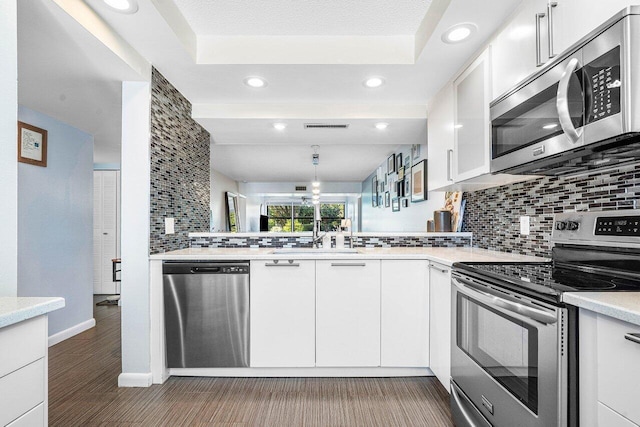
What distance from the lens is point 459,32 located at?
5.81 ft

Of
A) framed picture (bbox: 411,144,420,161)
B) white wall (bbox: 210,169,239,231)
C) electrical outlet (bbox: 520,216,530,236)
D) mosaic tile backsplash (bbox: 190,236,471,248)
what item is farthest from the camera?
white wall (bbox: 210,169,239,231)

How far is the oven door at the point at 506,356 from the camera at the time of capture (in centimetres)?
106

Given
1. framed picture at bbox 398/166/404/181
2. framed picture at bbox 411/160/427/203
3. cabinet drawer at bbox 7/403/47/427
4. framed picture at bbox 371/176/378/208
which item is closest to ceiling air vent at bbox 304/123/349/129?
framed picture at bbox 411/160/427/203

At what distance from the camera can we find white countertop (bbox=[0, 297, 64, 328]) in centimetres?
79

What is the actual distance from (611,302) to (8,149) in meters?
1.88

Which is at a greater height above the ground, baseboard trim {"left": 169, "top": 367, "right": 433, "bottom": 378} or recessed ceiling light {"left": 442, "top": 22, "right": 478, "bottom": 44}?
recessed ceiling light {"left": 442, "top": 22, "right": 478, "bottom": 44}

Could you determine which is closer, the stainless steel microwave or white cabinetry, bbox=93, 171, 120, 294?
the stainless steel microwave

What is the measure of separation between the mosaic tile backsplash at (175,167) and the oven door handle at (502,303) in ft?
6.35

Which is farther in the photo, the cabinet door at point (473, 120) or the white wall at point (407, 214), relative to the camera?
the white wall at point (407, 214)

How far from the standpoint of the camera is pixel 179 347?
2.24 meters

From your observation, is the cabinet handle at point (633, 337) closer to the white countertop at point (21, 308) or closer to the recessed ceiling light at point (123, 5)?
the white countertop at point (21, 308)

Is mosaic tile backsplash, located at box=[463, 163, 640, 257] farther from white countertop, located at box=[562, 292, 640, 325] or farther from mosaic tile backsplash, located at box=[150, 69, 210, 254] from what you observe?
mosaic tile backsplash, located at box=[150, 69, 210, 254]

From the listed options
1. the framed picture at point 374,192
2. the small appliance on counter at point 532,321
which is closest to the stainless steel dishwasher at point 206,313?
the small appliance on counter at point 532,321

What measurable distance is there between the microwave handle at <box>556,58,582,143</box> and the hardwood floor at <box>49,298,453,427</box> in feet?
5.06
